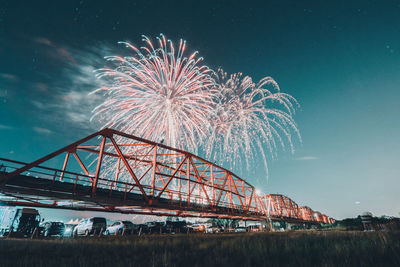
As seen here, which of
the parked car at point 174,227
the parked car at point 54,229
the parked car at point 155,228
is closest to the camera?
the parked car at point 54,229

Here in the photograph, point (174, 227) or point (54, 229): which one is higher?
point (174, 227)

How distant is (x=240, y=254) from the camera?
558cm

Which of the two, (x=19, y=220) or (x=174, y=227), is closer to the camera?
(x=19, y=220)

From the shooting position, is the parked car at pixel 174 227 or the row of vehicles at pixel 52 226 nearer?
the row of vehicles at pixel 52 226

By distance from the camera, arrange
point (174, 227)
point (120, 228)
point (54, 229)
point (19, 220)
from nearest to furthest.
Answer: point (19, 220), point (120, 228), point (54, 229), point (174, 227)

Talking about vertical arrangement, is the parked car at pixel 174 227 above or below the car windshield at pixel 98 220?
below

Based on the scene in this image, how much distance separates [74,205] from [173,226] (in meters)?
13.5

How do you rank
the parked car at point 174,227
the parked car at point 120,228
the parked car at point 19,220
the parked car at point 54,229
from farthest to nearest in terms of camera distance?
the parked car at point 174,227
the parked car at point 54,229
the parked car at point 120,228
the parked car at point 19,220

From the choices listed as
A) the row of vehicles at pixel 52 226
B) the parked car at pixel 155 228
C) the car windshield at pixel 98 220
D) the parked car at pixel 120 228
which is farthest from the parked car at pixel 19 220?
the parked car at pixel 155 228

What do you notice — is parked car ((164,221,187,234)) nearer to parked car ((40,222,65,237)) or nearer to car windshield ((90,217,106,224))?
car windshield ((90,217,106,224))

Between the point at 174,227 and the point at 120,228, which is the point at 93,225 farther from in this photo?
the point at 174,227

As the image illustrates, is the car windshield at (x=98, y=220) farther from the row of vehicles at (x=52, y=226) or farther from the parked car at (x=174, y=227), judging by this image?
the parked car at (x=174, y=227)

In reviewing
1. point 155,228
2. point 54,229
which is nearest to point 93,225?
point 54,229

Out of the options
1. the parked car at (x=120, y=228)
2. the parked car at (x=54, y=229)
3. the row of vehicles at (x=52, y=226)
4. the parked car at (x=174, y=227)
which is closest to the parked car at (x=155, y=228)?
the row of vehicles at (x=52, y=226)
